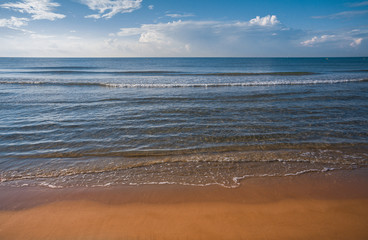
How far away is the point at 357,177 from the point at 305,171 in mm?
1222

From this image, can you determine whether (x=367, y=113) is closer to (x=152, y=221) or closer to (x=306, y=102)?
(x=306, y=102)

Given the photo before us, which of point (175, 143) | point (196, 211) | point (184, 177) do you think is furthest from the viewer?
point (175, 143)

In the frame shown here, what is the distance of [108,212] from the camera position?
396 cm

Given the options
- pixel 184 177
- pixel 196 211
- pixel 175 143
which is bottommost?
pixel 196 211

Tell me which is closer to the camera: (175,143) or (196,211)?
(196,211)

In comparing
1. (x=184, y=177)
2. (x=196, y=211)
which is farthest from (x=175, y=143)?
(x=196, y=211)

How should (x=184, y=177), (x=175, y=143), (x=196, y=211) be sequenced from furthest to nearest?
(x=175, y=143), (x=184, y=177), (x=196, y=211)

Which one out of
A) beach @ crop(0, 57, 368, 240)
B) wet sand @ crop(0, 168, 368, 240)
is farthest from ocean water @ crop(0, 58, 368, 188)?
wet sand @ crop(0, 168, 368, 240)

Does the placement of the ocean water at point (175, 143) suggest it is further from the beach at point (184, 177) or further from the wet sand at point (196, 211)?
the wet sand at point (196, 211)

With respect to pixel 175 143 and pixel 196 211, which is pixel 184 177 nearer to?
pixel 196 211

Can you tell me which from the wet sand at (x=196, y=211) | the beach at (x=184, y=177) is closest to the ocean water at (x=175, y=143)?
the beach at (x=184, y=177)

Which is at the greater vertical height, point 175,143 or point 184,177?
point 175,143

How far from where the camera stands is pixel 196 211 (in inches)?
155

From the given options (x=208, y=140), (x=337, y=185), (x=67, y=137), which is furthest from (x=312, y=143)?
(x=67, y=137)
